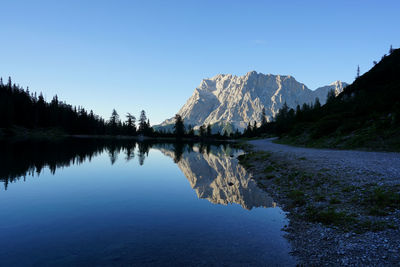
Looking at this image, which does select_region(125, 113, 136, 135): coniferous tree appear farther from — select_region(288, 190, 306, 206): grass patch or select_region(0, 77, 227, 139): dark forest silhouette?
select_region(288, 190, 306, 206): grass patch

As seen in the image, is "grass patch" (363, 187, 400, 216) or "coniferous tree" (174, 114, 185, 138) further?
"coniferous tree" (174, 114, 185, 138)

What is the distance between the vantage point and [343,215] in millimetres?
11070

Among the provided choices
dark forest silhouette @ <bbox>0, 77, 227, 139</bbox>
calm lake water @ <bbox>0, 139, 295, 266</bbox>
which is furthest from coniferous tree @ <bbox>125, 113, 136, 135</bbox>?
calm lake water @ <bbox>0, 139, 295, 266</bbox>

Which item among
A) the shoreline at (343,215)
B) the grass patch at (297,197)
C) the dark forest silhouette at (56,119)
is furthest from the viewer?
the dark forest silhouette at (56,119)

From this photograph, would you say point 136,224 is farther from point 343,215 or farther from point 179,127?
point 179,127

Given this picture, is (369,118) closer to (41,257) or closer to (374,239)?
(374,239)

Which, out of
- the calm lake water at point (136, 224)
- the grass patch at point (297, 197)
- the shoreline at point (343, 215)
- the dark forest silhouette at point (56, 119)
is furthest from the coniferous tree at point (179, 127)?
the grass patch at point (297, 197)

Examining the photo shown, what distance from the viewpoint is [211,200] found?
17.5 meters

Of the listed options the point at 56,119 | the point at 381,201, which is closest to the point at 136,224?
the point at 381,201

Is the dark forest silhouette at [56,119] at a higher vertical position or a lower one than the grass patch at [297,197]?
higher

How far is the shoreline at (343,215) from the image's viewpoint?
8188 mm

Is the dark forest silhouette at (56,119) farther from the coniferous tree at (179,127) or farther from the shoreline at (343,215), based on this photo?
the shoreline at (343,215)

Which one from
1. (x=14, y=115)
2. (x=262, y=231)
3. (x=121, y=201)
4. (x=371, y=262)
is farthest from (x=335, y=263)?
(x=14, y=115)

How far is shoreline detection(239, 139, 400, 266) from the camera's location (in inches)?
322
